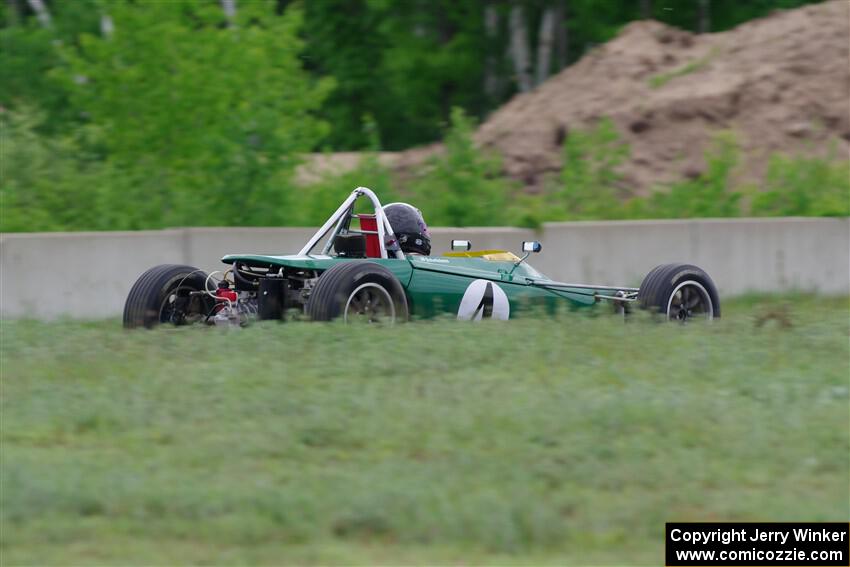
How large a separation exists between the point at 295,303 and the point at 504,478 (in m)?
4.40

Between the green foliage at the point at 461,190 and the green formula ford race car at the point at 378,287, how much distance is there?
6880mm

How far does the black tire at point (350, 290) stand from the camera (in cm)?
941

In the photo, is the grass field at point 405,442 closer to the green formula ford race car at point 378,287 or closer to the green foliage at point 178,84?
the green formula ford race car at point 378,287

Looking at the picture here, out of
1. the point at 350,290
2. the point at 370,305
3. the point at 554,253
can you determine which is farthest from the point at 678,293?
the point at 554,253

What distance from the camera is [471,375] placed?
319 inches

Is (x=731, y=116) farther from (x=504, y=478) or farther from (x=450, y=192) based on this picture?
(x=504, y=478)

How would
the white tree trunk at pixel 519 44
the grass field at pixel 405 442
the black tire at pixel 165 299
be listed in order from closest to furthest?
the grass field at pixel 405 442
the black tire at pixel 165 299
the white tree trunk at pixel 519 44

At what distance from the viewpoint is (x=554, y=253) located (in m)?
15.5

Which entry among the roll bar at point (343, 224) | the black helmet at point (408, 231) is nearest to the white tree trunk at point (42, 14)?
the black helmet at point (408, 231)

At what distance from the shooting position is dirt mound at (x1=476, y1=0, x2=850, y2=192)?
25.1m

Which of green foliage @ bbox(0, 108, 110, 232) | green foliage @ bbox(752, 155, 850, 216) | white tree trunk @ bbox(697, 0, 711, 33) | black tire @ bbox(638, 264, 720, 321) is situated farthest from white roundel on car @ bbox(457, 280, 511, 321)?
white tree trunk @ bbox(697, 0, 711, 33)

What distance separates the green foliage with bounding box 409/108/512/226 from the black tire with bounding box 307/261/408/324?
8720mm

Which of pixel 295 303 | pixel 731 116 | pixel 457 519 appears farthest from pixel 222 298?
pixel 731 116

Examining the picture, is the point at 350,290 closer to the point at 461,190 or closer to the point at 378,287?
the point at 378,287
